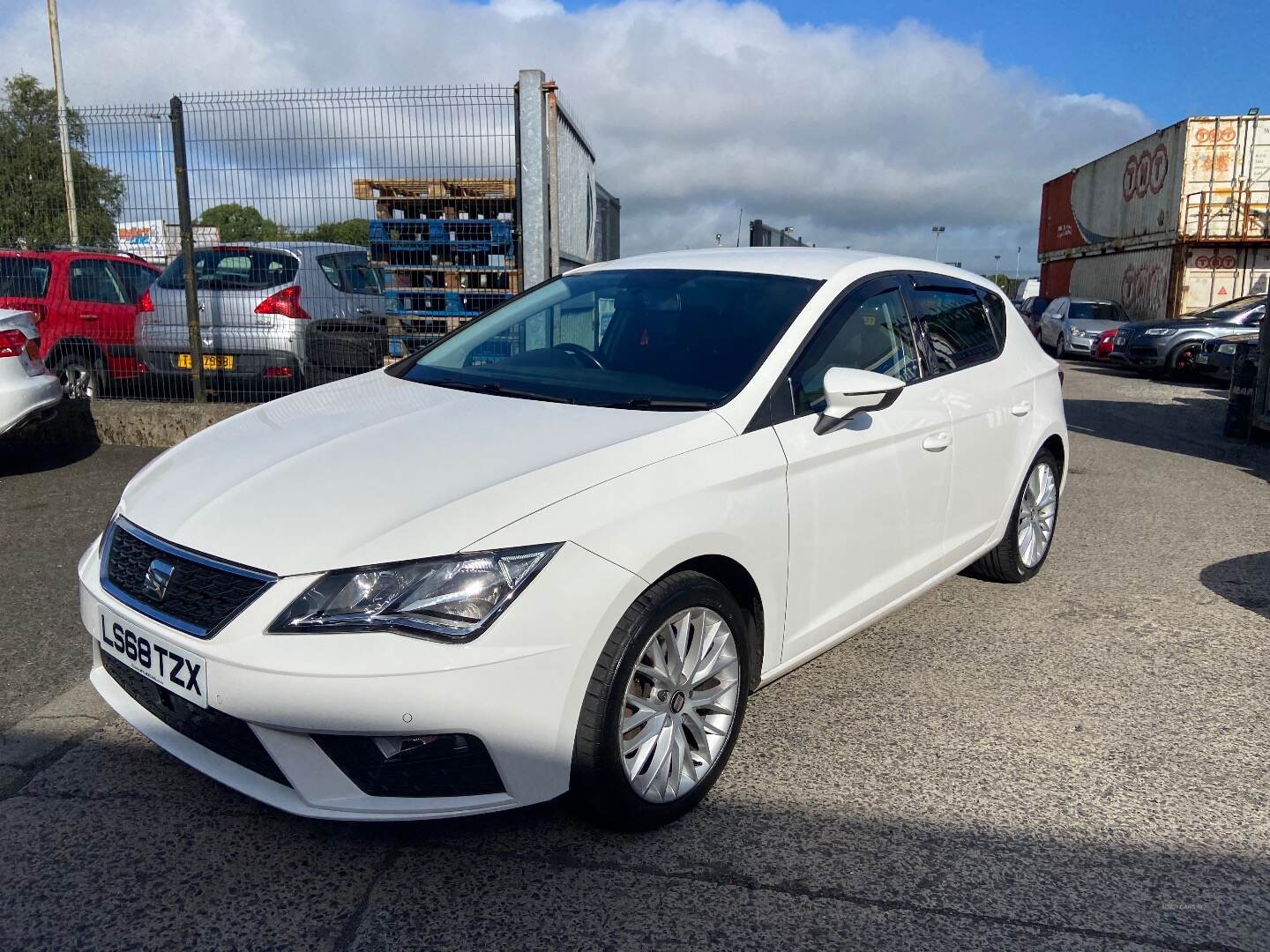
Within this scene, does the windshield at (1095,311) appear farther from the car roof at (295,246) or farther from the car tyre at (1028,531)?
the car tyre at (1028,531)

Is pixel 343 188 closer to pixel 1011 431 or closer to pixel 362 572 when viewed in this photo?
pixel 1011 431

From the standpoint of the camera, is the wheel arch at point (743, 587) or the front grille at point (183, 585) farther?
the wheel arch at point (743, 587)

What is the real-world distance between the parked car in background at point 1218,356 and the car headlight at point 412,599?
15.7 meters

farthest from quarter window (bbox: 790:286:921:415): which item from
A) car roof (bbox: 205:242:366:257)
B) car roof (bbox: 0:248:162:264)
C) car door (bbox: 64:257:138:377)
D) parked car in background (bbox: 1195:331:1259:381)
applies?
parked car in background (bbox: 1195:331:1259:381)

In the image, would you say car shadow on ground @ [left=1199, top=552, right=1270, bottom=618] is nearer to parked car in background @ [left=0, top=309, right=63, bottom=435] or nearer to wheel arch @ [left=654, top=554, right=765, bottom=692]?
wheel arch @ [left=654, top=554, right=765, bottom=692]

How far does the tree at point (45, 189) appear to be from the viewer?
854 centimetres

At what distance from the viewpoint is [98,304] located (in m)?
9.59

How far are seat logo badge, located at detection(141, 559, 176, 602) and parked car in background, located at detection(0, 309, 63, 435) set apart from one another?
17.1ft

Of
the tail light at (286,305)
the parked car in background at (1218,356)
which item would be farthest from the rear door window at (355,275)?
the parked car in background at (1218,356)

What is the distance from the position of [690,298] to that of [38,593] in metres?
3.39

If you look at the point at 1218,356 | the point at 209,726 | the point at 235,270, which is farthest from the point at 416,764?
the point at 1218,356

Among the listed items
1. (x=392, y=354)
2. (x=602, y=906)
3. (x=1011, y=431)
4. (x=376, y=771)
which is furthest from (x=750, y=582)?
(x=392, y=354)

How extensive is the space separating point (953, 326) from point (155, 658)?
3.34 m

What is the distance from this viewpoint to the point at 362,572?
2.37 metres
